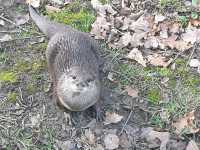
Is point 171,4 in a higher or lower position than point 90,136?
higher

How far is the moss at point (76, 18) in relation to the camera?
457 centimetres

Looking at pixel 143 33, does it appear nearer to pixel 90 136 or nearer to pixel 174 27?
pixel 174 27

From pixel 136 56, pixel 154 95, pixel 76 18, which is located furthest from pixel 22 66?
pixel 154 95

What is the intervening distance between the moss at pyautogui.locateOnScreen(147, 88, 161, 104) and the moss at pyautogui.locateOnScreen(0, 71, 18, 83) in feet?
3.49

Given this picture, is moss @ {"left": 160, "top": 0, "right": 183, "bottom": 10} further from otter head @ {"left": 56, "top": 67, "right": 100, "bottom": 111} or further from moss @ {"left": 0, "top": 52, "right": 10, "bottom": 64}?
moss @ {"left": 0, "top": 52, "right": 10, "bottom": 64}

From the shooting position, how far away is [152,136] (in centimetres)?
374

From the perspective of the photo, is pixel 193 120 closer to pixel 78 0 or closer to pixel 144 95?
pixel 144 95

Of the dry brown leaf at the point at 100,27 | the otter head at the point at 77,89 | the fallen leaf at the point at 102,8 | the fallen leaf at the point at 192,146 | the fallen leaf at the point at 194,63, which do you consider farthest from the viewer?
the fallen leaf at the point at 102,8

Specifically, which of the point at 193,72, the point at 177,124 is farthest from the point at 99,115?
the point at 193,72

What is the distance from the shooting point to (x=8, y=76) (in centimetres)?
410

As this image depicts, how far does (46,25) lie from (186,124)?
150 centimetres

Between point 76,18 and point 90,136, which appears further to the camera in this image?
point 76,18

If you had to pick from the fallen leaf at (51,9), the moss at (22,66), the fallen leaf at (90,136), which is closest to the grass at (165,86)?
the fallen leaf at (90,136)

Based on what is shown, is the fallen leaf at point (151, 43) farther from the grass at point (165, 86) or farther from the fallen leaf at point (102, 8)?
the fallen leaf at point (102, 8)
